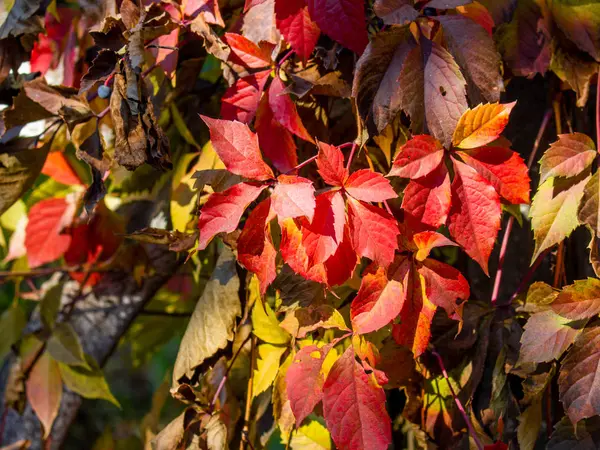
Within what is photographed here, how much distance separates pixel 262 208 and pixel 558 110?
409 mm

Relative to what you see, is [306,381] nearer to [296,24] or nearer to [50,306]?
[296,24]

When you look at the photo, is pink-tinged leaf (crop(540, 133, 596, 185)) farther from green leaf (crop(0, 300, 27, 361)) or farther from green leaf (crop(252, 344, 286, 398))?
green leaf (crop(0, 300, 27, 361))

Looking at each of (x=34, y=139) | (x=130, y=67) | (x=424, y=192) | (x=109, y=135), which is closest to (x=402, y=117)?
(x=424, y=192)

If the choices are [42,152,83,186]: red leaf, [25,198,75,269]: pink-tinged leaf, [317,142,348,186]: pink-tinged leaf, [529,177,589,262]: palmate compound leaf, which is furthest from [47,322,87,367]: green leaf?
[529,177,589,262]: palmate compound leaf

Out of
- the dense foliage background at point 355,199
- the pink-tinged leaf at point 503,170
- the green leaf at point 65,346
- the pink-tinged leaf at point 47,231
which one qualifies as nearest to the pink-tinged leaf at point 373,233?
the dense foliage background at point 355,199

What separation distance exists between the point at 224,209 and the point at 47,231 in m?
0.67

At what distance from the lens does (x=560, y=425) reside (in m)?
0.66

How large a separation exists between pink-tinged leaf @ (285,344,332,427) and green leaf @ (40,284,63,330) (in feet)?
1.96

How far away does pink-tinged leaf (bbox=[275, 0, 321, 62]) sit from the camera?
2.24ft

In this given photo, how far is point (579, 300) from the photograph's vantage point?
0.61 metres

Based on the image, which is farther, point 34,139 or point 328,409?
point 34,139

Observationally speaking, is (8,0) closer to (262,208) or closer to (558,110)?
(262,208)

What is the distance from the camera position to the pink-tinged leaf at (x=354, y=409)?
610 millimetres

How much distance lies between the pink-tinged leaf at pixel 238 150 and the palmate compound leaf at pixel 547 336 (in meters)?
0.29
